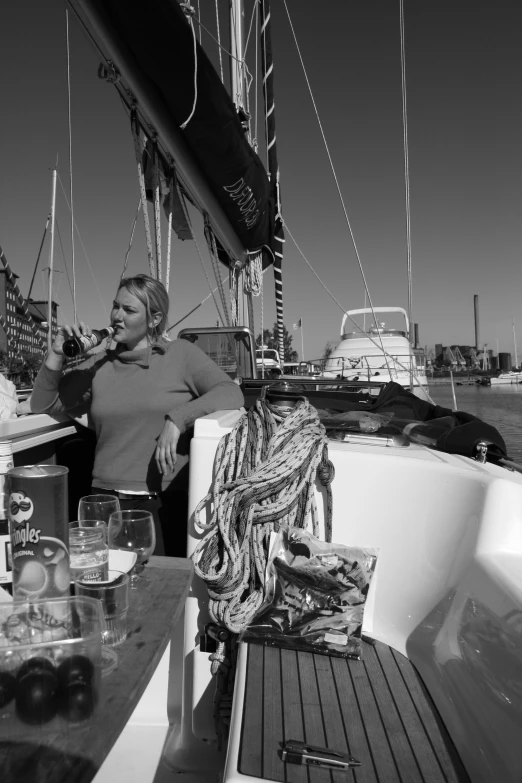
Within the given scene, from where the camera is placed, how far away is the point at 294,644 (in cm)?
165

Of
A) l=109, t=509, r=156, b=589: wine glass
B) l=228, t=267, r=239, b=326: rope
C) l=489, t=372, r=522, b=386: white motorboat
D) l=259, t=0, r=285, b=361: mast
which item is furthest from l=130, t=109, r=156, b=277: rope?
l=489, t=372, r=522, b=386: white motorboat

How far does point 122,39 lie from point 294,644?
2463mm

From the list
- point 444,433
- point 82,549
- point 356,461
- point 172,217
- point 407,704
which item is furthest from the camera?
point 172,217

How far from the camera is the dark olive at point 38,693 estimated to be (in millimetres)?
727

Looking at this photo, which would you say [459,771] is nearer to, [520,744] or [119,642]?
[520,744]

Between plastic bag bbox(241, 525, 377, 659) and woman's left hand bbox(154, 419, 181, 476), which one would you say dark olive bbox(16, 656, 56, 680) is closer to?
plastic bag bbox(241, 525, 377, 659)

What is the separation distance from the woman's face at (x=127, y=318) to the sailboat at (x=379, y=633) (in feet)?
1.67

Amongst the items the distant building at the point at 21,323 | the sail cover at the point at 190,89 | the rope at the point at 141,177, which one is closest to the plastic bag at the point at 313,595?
the sail cover at the point at 190,89

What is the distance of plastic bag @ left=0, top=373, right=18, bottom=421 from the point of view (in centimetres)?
256

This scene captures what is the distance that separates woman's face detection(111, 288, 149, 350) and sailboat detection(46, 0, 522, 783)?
51cm

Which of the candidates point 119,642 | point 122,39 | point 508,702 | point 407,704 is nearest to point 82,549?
point 119,642

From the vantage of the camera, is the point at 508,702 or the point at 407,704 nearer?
the point at 508,702

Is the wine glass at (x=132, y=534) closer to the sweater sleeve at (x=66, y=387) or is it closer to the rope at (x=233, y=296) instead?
the sweater sleeve at (x=66, y=387)

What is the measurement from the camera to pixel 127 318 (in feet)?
7.64
